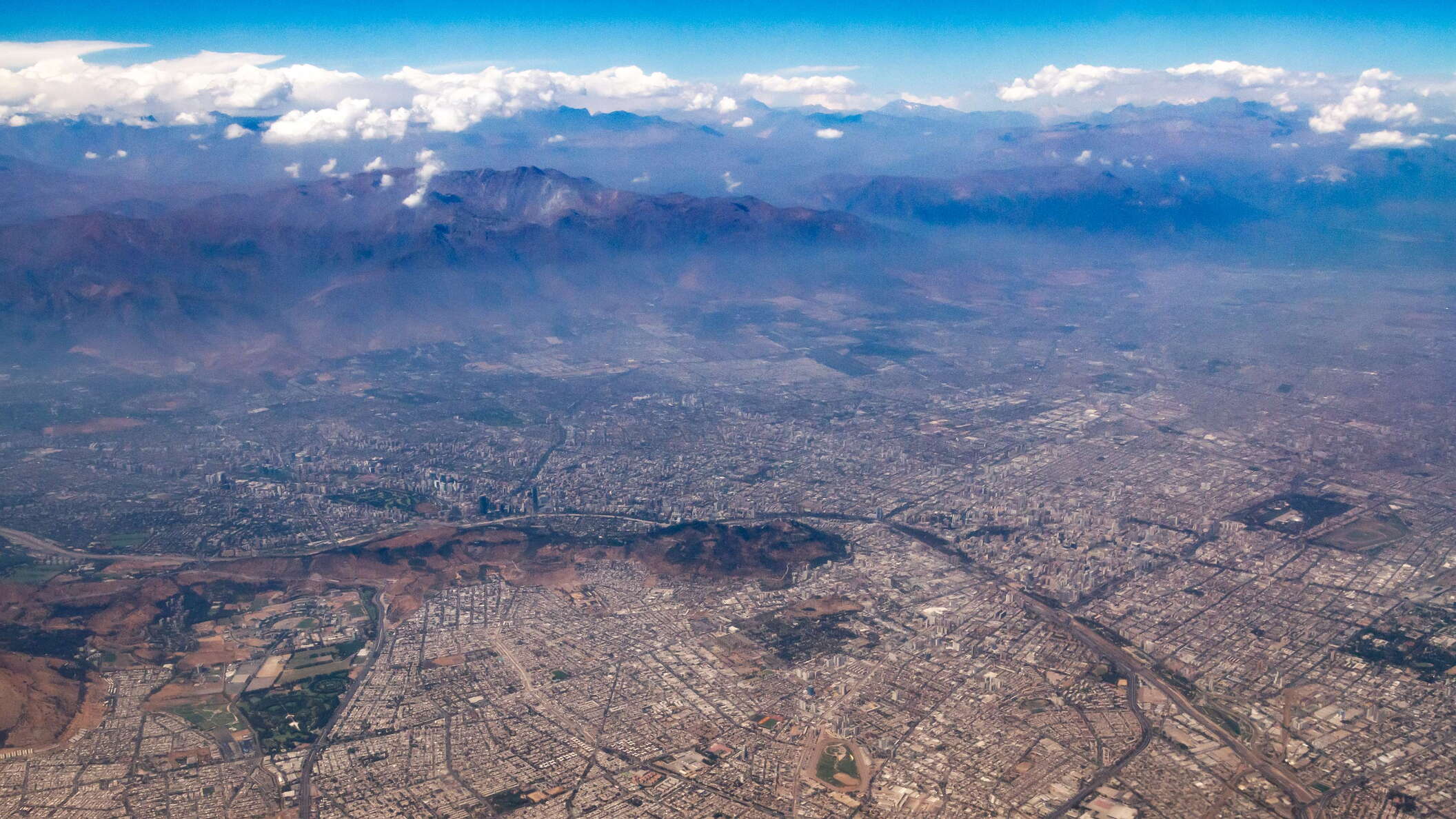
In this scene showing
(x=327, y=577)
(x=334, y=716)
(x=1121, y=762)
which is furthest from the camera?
(x=327, y=577)

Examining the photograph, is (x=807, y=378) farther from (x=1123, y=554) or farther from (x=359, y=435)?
(x=1123, y=554)

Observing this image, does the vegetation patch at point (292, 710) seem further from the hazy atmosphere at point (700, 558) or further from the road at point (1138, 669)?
the road at point (1138, 669)

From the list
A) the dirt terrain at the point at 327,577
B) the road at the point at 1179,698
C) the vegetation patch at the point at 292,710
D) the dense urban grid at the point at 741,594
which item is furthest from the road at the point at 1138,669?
the vegetation patch at the point at 292,710

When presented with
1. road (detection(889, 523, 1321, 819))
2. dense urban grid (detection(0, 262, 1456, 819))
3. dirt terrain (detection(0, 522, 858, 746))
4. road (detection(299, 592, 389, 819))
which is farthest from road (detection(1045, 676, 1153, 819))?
road (detection(299, 592, 389, 819))

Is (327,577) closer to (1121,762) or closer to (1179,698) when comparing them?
(1121,762)

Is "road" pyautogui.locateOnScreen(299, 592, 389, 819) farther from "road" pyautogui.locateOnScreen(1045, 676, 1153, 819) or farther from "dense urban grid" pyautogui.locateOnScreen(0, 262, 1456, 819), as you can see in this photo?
"road" pyautogui.locateOnScreen(1045, 676, 1153, 819)

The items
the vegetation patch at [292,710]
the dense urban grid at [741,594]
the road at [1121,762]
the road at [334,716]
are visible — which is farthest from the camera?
the vegetation patch at [292,710]

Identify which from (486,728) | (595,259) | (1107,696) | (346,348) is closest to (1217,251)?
(595,259)

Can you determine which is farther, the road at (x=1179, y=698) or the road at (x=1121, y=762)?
the road at (x=1179, y=698)

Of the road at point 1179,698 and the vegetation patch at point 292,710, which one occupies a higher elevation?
the road at point 1179,698

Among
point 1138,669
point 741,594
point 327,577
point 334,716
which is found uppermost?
point 1138,669

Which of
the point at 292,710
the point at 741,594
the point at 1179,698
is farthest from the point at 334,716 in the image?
the point at 1179,698
